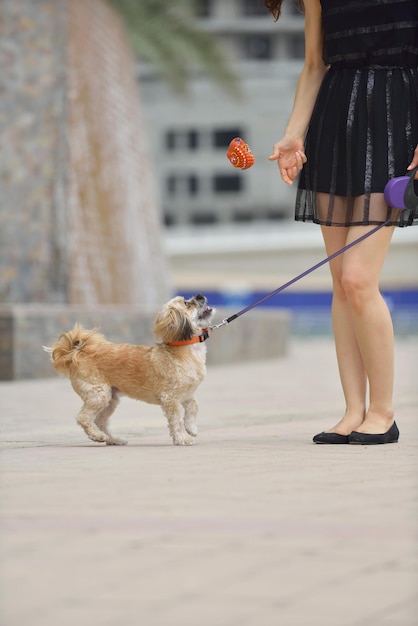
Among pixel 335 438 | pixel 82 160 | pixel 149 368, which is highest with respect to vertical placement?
pixel 82 160

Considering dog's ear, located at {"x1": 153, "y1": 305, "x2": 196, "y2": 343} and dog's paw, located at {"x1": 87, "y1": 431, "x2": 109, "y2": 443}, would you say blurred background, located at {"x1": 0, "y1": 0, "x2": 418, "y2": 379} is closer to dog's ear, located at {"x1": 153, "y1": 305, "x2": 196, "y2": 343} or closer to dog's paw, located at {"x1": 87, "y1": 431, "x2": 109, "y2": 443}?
dog's ear, located at {"x1": 153, "y1": 305, "x2": 196, "y2": 343}

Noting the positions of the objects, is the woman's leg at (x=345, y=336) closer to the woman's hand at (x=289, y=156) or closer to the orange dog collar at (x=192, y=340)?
the woman's hand at (x=289, y=156)

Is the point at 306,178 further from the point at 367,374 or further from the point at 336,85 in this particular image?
the point at 367,374

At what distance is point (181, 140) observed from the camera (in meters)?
85.1

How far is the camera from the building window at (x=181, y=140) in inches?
3324

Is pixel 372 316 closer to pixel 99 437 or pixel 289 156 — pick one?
pixel 289 156

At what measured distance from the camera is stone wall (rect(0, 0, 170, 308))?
15758mm

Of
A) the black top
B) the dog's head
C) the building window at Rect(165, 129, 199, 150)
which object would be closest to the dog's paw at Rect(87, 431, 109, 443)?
the dog's head

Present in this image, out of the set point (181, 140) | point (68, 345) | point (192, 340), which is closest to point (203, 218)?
point (181, 140)

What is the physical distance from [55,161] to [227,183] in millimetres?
72436

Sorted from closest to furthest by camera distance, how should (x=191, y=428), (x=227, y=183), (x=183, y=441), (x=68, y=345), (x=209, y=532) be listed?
(x=209, y=532) → (x=183, y=441) → (x=191, y=428) → (x=68, y=345) → (x=227, y=183)

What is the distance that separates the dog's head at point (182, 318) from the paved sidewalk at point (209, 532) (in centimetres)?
54

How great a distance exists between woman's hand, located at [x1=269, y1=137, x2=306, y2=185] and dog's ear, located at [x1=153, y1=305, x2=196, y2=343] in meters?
0.82

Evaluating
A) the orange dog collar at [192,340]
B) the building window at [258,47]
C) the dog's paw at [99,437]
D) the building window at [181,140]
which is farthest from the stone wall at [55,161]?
the building window at [258,47]
